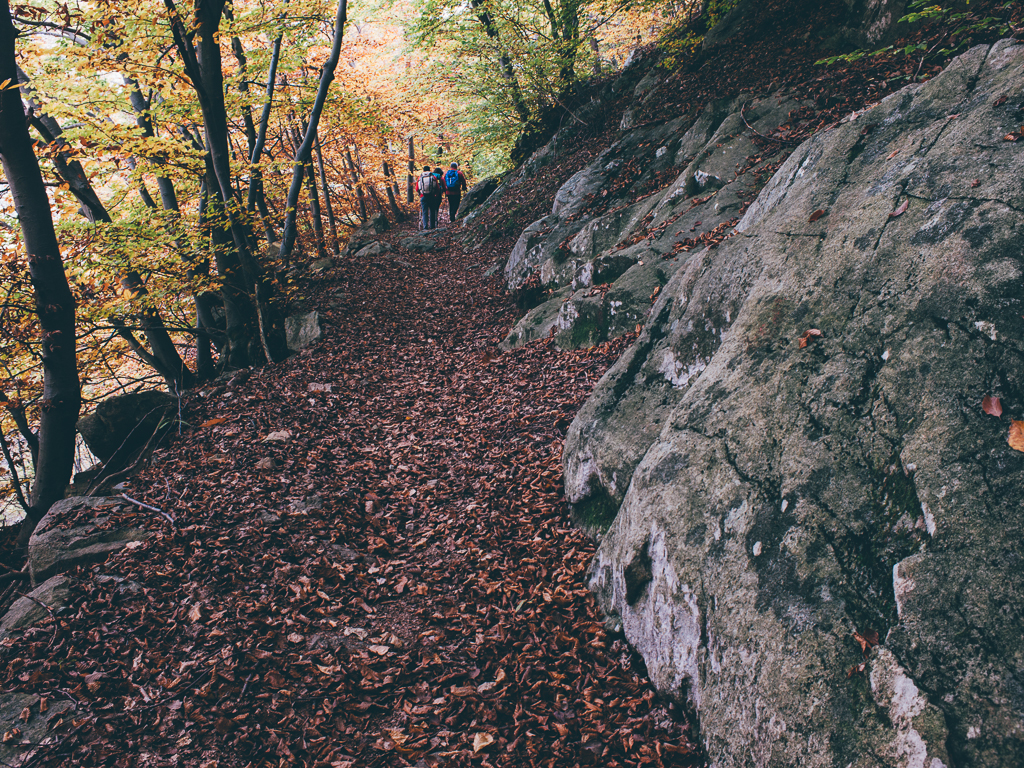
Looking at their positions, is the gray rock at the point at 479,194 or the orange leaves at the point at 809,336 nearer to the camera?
the orange leaves at the point at 809,336

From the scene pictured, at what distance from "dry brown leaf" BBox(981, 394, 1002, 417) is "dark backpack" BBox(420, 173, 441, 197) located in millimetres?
20145

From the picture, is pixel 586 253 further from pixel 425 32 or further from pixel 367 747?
pixel 425 32

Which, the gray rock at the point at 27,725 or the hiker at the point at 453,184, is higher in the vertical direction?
the hiker at the point at 453,184

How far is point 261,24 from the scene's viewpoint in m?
9.38

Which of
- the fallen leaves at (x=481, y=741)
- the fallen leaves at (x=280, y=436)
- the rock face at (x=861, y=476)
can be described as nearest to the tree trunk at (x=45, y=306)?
the fallen leaves at (x=280, y=436)

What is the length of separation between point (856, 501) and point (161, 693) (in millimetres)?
4686

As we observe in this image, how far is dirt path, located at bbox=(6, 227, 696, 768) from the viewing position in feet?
10.9

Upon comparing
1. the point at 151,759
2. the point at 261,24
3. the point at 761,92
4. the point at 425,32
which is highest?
the point at 425,32

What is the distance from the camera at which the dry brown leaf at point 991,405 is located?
93.4 inches

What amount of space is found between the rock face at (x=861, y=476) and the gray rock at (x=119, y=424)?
6.92 meters

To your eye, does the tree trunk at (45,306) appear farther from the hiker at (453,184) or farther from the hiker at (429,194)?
the hiker at (453,184)

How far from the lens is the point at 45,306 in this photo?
19.7 ft

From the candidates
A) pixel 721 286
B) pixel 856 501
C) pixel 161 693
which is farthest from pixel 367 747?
pixel 721 286

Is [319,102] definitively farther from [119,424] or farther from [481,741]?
[481,741]
